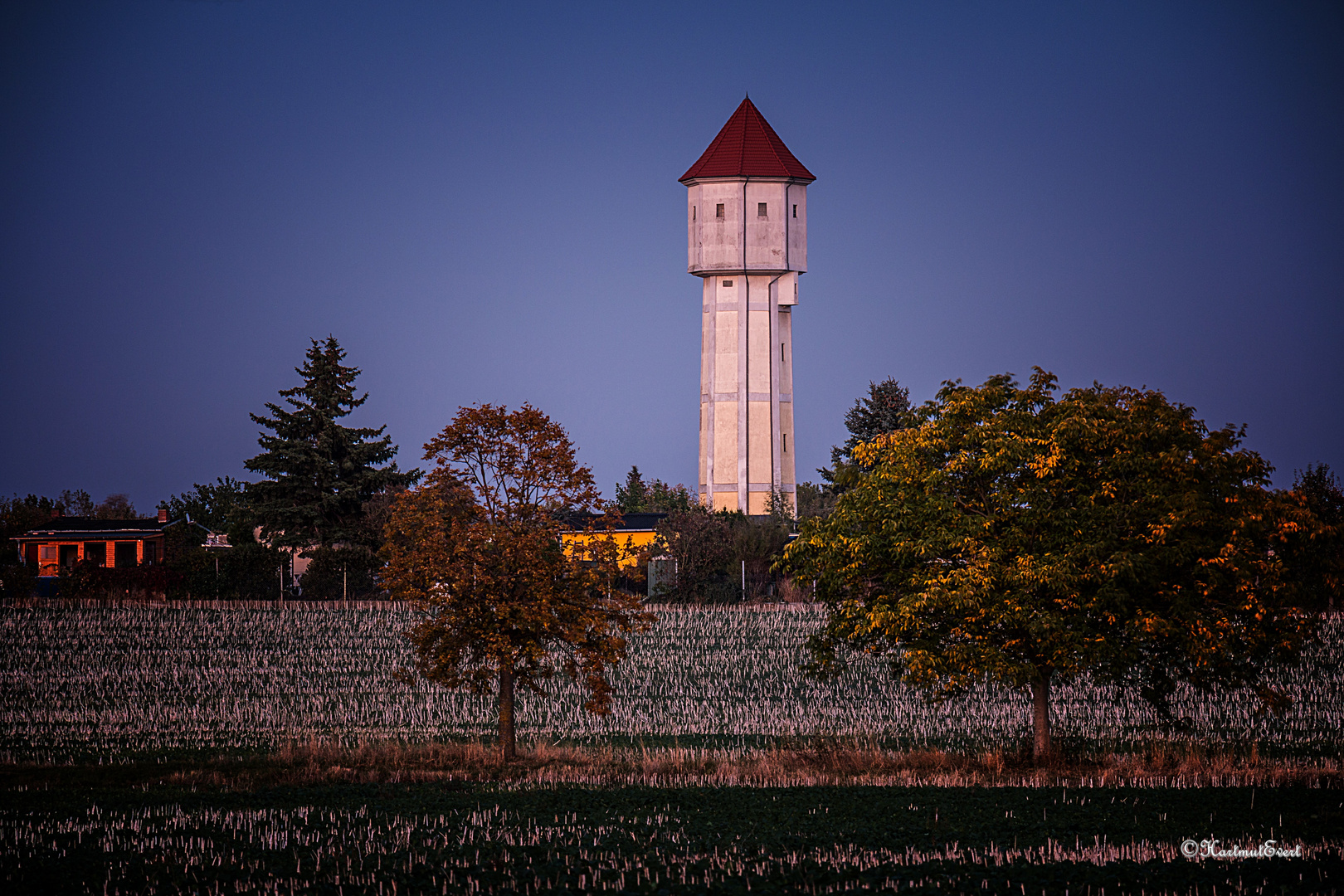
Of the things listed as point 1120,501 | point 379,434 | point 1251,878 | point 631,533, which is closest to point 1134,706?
point 1120,501

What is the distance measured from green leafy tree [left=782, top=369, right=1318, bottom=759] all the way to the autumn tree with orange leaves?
14.6 feet

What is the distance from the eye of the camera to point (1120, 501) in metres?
22.3

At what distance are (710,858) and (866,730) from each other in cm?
1364

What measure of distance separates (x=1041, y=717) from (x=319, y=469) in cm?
5535

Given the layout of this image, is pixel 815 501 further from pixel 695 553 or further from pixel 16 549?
pixel 16 549

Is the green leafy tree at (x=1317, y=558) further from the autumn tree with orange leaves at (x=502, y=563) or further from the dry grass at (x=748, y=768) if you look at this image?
the autumn tree with orange leaves at (x=502, y=563)

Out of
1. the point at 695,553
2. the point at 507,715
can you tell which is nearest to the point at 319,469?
the point at 695,553

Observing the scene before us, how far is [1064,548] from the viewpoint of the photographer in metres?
22.2

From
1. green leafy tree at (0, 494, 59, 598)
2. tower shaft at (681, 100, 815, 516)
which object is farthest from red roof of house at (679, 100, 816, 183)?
green leafy tree at (0, 494, 59, 598)

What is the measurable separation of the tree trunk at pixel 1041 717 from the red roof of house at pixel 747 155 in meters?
54.5

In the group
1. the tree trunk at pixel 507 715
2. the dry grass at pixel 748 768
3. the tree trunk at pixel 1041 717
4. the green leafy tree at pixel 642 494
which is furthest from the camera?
the green leafy tree at pixel 642 494

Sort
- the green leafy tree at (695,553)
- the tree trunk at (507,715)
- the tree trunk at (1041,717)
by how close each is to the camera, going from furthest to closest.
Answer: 1. the green leafy tree at (695,553)
2. the tree trunk at (507,715)
3. the tree trunk at (1041,717)

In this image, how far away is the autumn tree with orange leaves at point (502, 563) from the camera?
77.5ft

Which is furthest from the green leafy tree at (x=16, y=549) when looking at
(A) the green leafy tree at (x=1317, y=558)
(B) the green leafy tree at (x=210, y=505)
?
(A) the green leafy tree at (x=1317, y=558)
